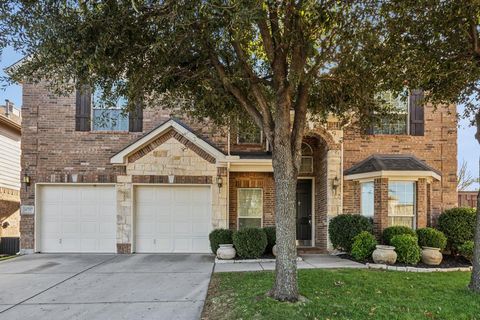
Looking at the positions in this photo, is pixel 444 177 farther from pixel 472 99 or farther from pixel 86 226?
pixel 86 226

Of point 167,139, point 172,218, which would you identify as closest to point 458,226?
point 172,218

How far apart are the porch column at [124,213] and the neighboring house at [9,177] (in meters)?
5.90

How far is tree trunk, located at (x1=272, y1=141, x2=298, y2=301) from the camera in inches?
229

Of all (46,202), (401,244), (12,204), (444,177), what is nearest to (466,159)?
(444,177)

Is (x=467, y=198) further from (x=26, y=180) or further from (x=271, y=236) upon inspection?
(x=26, y=180)

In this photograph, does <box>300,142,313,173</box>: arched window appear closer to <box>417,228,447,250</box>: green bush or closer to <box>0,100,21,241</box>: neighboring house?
<box>417,228,447,250</box>: green bush

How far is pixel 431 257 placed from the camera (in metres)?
9.37

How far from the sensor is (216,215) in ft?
37.4

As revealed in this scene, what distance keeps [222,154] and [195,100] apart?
3690mm

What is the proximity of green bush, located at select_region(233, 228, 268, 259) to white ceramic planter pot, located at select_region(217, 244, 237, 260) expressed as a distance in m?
0.15

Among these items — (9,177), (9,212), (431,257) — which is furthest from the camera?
(9,177)

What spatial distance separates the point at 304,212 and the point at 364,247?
3454 millimetres

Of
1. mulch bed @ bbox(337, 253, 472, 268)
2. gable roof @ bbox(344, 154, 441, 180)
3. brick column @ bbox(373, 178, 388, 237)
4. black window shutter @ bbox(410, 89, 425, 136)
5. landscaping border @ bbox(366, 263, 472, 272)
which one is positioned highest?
black window shutter @ bbox(410, 89, 425, 136)

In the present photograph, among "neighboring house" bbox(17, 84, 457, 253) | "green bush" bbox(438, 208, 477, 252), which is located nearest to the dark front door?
"neighboring house" bbox(17, 84, 457, 253)
